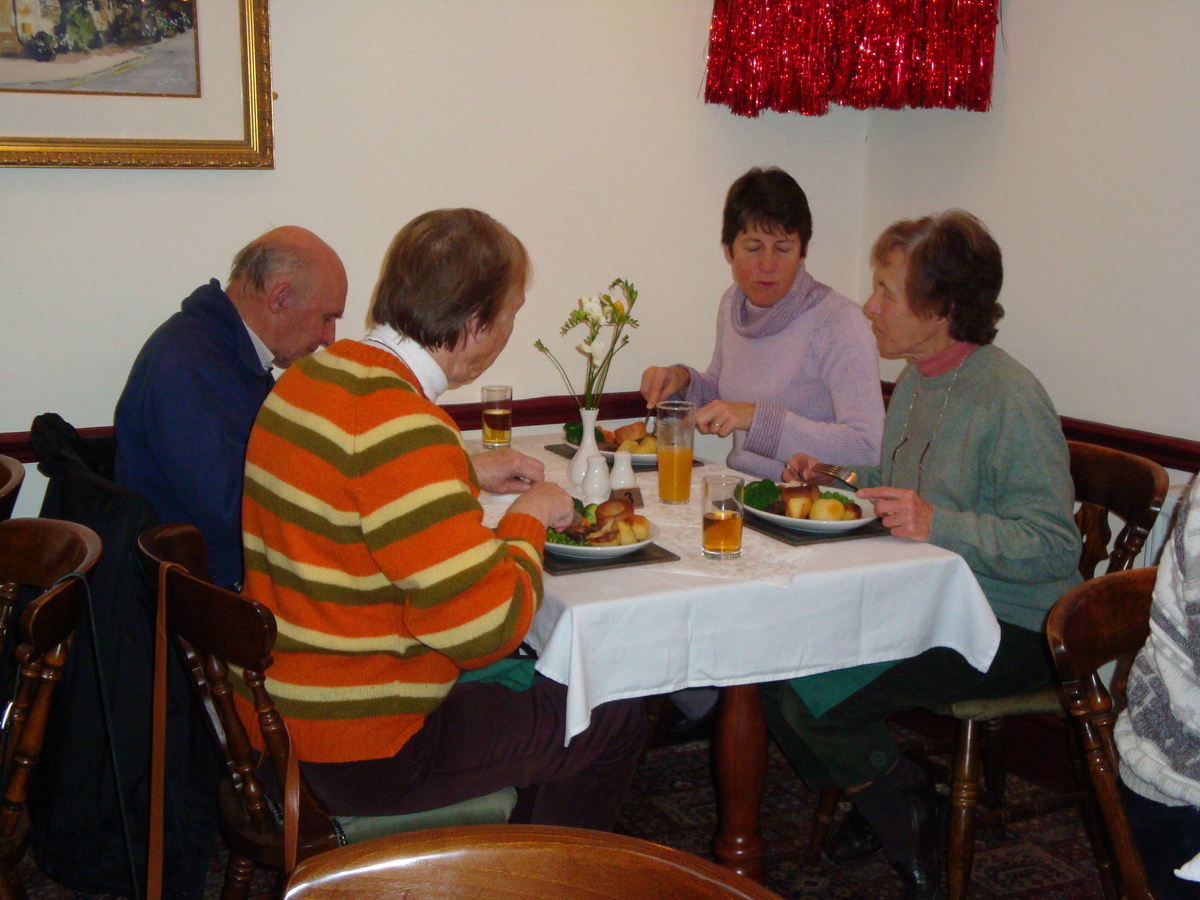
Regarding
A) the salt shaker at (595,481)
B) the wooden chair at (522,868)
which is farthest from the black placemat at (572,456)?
the wooden chair at (522,868)

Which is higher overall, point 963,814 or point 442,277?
point 442,277

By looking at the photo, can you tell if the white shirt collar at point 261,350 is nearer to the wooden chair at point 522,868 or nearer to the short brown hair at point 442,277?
the short brown hair at point 442,277

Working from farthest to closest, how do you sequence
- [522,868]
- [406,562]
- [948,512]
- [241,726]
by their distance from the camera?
1. [948,512]
2. [241,726]
3. [406,562]
4. [522,868]

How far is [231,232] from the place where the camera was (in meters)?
2.67

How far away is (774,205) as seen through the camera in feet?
8.69

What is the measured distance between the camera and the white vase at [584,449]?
7.20 ft

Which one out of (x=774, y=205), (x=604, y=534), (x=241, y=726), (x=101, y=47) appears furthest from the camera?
(x=774, y=205)

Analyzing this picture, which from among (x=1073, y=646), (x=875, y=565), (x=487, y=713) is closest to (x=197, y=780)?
(x=487, y=713)

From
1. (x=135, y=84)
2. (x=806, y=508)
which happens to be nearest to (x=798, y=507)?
(x=806, y=508)

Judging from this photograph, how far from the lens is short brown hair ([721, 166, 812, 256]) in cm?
265

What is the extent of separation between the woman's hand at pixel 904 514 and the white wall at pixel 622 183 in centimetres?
93

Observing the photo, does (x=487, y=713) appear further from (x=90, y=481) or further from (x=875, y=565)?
(x=90, y=481)

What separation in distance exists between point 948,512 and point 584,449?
0.74 metres

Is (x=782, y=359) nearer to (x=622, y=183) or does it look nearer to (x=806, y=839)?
(x=622, y=183)
